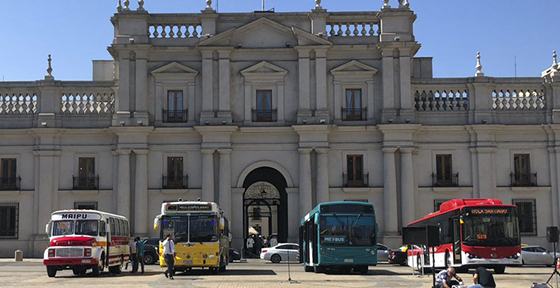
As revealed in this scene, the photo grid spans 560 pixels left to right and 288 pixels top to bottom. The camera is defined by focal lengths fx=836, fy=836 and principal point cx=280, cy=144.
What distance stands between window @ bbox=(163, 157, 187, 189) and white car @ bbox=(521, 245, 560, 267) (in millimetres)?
20040

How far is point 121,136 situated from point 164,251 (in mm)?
19817

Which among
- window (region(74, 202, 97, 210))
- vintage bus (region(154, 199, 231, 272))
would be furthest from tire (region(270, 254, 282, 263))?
vintage bus (region(154, 199, 231, 272))

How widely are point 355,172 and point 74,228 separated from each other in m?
22.1

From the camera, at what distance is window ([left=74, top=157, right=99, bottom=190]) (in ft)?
167

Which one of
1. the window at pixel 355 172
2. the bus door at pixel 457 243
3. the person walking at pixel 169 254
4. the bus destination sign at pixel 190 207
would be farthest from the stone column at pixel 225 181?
the bus door at pixel 457 243

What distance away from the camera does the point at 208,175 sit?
50000 mm

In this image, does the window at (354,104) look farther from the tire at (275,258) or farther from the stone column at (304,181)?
the tire at (275,258)

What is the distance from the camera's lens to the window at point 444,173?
168 feet

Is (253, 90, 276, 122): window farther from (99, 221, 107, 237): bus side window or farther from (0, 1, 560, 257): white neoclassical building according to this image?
(99, 221, 107, 237): bus side window

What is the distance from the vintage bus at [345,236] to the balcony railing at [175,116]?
19108mm

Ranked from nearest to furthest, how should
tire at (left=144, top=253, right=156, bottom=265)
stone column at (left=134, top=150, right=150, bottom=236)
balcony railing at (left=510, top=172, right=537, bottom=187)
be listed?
1. tire at (left=144, top=253, right=156, bottom=265)
2. stone column at (left=134, top=150, right=150, bottom=236)
3. balcony railing at (left=510, top=172, right=537, bottom=187)

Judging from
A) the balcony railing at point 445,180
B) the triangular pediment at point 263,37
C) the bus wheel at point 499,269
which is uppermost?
the triangular pediment at point 263,37

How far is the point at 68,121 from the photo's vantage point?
169 ft

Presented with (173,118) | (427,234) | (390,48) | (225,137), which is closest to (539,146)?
(390,48)
